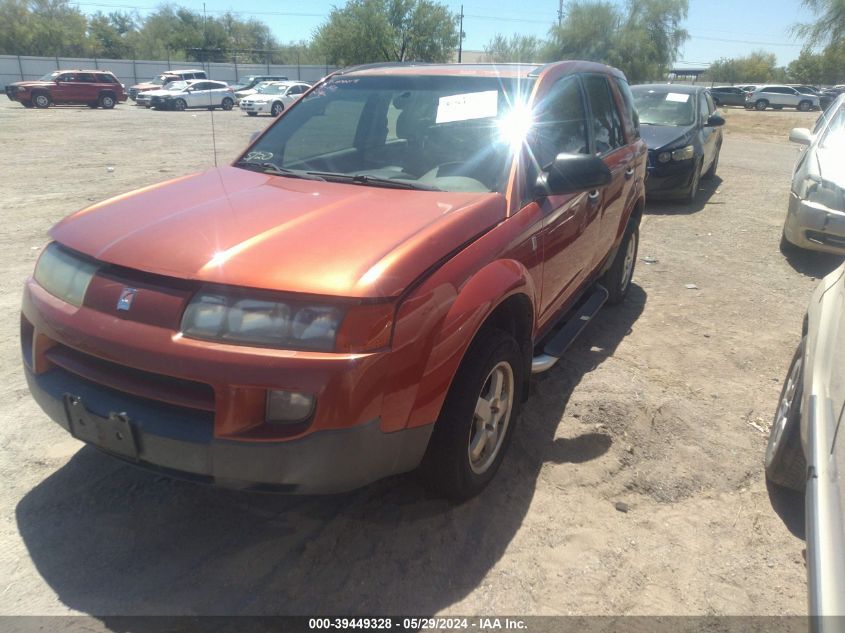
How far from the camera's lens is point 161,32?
75.5 meters

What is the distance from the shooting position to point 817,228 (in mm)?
6168

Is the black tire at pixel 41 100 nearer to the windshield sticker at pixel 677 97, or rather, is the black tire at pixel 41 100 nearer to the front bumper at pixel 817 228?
the windshield sticker at pixel 677 97

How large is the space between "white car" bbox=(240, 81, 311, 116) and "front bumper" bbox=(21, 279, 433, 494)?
2792 centimetres

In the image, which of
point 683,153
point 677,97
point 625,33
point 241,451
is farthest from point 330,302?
point 625,33

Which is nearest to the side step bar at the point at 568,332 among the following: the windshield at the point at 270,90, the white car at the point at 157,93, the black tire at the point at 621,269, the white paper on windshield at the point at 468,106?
the black tire at the point at 621,269

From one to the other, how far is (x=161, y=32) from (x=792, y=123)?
70.5m

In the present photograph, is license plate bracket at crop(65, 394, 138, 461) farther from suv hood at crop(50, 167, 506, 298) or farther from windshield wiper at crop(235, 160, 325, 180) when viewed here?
windshield wiper at crop(235, 160, 325, 180)

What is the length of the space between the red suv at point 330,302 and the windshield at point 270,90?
101ft

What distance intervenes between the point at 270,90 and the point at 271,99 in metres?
2.57

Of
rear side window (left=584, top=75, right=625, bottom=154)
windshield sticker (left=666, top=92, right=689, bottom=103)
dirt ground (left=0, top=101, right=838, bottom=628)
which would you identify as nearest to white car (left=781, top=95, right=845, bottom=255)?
dirt ground (left=0, top=101, right=838, bottom=628)

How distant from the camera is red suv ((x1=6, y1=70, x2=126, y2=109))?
29.6 m

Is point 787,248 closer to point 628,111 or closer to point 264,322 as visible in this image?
point 628,111

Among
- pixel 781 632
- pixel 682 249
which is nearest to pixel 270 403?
pixel 781 632

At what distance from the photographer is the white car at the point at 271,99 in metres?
29.5
